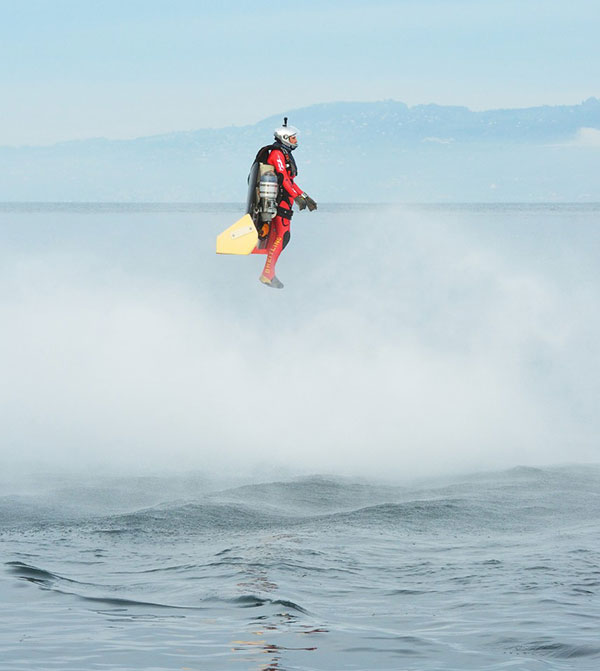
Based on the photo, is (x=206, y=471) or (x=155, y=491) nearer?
(x=155, y=491)

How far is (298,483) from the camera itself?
852 inches

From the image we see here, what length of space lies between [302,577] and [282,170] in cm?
492

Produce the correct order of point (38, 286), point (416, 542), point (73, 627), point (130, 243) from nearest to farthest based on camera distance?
point (73, 627), point (416, 542), point (38, 286), point (130, 243)

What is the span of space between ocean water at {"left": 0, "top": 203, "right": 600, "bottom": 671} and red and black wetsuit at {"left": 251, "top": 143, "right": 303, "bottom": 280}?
3996mm

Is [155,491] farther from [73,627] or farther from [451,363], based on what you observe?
[451,363]

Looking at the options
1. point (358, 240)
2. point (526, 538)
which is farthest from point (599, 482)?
point (358, 240)

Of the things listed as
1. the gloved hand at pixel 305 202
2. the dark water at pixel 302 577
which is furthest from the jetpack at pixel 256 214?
the dark water at pixel 302 577

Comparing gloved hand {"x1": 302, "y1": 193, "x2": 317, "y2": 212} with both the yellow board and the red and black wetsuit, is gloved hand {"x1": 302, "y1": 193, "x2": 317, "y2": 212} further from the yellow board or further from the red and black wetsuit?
the yellow board

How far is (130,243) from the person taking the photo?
10025cm

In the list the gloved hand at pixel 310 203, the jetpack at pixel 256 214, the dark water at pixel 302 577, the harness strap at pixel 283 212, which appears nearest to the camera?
the dark water at pixel 302 577

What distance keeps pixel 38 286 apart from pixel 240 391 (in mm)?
20077

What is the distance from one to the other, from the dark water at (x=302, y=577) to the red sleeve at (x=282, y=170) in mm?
4659

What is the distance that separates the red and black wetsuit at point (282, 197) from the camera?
14.6 meters

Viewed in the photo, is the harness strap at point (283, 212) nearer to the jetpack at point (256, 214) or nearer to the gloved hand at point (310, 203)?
the jetpack at point (256, 214)
